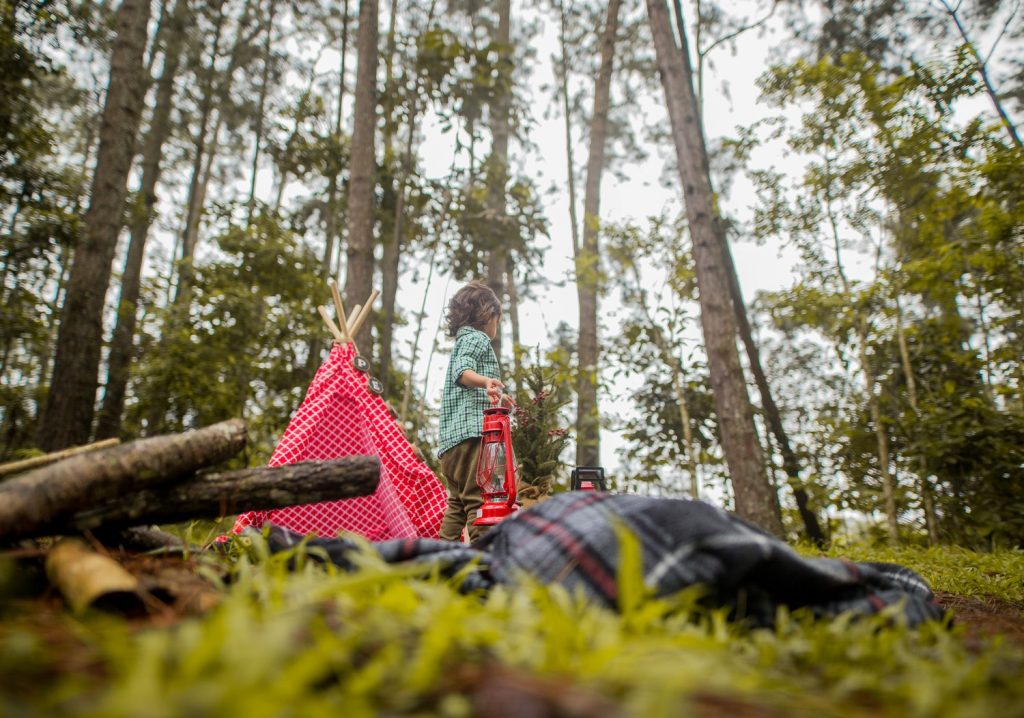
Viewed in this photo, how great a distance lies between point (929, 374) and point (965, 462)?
204 centimetres

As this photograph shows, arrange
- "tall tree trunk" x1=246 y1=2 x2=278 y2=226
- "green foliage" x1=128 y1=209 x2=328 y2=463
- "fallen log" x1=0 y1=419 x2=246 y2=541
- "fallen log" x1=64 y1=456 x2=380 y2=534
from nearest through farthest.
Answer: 1. "fallen log" x1=0 y1=419 x2=246 y2=541
2. "fallen log" x1=64 y1=456 x2=380 y2=534
3. "green foliage" x1=128 y1=209 x2=328 y2=463
4. "tall tree trunk" x1=246 y1=2 x2=278 y2=226

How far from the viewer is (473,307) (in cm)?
366

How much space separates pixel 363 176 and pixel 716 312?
12.2ft

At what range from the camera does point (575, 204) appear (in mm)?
12461

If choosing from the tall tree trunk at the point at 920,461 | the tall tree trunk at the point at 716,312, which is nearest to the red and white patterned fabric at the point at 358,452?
the tall tree trunk at the point at 716,312

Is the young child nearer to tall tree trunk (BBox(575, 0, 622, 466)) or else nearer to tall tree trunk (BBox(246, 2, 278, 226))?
tall tree trunk (BBox(575, 0, 622, 466))

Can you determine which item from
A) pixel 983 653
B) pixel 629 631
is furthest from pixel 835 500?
pixel 629 631

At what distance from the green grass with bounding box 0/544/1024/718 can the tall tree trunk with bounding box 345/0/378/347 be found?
4.77 m

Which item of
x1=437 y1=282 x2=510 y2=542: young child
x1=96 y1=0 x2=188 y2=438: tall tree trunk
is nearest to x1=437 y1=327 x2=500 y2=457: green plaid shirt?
x1=437 y1=282 x2=510 y2=542: young child

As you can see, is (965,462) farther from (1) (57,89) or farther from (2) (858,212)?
(1) (57,89)

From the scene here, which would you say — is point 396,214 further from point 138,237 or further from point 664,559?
point 664,559

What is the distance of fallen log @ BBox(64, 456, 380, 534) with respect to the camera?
4.61 feet

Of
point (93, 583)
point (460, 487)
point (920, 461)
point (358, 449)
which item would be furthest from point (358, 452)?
point (920, 461)

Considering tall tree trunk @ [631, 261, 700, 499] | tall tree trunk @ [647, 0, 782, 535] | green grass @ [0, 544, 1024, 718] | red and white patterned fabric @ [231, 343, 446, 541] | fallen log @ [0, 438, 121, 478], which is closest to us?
green grass @ [0, 544, 1024, 718]
